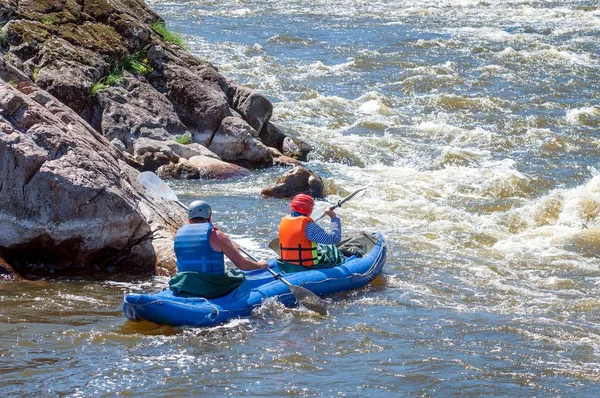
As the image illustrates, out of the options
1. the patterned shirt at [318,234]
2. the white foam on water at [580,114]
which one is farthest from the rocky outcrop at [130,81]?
the white foam on water at [580,114]

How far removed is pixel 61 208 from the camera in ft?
28.0

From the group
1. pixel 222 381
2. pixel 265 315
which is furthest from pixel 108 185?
pixel 222 381

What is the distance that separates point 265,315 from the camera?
313 inches

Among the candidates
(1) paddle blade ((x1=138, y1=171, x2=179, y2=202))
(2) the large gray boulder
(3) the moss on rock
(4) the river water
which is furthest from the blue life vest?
(3) the moss on rock

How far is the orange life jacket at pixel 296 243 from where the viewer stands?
8758mm

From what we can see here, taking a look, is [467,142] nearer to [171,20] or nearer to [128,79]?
[128,79]

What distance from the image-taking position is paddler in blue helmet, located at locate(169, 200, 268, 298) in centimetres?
765

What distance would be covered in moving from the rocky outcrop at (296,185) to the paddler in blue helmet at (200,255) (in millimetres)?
4506

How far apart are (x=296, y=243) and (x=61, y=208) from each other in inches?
82.8

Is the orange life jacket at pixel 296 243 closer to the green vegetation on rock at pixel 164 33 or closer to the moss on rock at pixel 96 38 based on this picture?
the moss on rock at pixel 96 38

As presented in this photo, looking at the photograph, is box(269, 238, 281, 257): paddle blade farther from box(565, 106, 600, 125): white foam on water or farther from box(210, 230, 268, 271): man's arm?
box(565, 106, 600, 125): white foam on water

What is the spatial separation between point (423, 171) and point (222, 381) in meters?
8.14

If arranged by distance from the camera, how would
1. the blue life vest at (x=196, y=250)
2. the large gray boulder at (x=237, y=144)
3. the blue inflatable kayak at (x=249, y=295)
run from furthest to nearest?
the large gray boulder at (x=237, y=144) → the blue life vest at (x=196, y=250) → the blue inflatable kayak at (x=249, y=295)

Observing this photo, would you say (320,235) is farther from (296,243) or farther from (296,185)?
(296,185)
